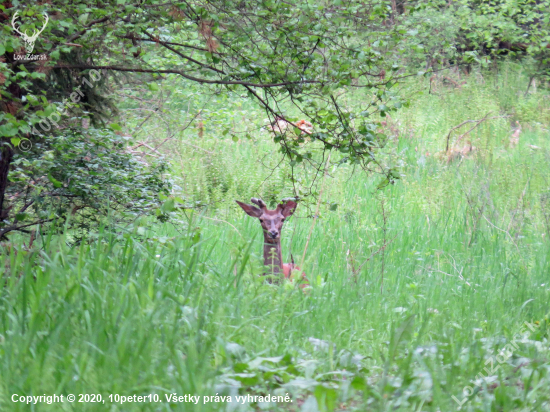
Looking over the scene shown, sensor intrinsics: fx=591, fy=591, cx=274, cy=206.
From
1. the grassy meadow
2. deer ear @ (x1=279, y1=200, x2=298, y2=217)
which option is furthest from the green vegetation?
deer ear @ (x1=279, y1=200, x2=298, y2=217)

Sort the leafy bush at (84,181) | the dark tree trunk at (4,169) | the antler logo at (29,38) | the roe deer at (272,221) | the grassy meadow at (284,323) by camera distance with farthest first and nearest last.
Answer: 1. the roe deer at (272,221)
2. the dark tree trunk at (4,169)
3. the leafy bush at (84,181)
4. the antler logo at (29,38)
5. the grassy meadow at (284,323)

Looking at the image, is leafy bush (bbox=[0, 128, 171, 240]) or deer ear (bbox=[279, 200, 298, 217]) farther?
deer ear (bbox=[279, 200, 298, 217])

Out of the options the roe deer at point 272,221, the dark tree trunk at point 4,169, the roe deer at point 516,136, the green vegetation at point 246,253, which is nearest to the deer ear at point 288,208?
the roe deer at point 272,221

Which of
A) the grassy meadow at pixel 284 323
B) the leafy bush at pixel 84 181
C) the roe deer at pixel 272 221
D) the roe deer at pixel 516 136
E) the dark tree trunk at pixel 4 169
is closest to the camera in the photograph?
the grassy meadow at pixel 284 323

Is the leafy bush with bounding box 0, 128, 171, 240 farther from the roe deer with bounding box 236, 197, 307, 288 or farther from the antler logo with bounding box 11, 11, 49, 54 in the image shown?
the roe deer with bounding box 236, 197, 307, 288

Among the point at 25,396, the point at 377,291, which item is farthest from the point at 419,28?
the point at 25,396

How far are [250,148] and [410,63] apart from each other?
16.6 feet

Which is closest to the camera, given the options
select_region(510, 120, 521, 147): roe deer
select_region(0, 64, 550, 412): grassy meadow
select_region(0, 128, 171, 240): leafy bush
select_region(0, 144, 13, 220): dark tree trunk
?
select_region(0, 64, 550, 412): grassy meadow

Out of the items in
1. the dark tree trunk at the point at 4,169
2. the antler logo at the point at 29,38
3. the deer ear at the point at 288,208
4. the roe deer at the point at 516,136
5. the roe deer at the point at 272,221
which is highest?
the antler logo at the point at 29,38

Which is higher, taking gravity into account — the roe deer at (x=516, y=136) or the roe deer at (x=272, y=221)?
the roe deer at (x=516, y=136)

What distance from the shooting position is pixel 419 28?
4.53m

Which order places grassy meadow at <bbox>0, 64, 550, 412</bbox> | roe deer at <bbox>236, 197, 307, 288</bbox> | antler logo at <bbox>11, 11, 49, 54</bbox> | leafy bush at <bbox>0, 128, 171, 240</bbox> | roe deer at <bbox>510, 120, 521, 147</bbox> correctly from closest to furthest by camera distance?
1. grassy meadow at <bbox>0, 64, 550, 412</bbox>
2. antler logo at <bbox>11, 11, 49, 54</bbox>
3. leafy bush at <bbox>0, 128, 171, 240</bbox>
4. roe deer at <bbox>236, 197, 307, 288</bbox>
5. roe deer at <bbox>510, 120, 521, 147</bbox>

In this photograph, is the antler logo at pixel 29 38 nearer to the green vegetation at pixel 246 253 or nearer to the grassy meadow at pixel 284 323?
the green vegetation at pixel 246 253

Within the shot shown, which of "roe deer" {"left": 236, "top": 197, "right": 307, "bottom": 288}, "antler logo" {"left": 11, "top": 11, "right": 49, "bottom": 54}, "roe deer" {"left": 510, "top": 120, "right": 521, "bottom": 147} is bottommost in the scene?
"roe deer" {"left": 236, "top": 197, "right": 307, "bottom": 288}
